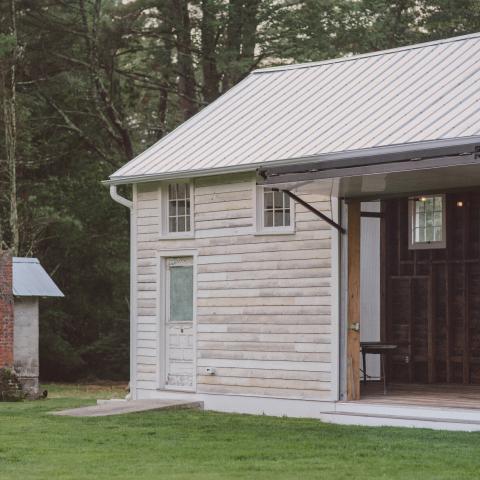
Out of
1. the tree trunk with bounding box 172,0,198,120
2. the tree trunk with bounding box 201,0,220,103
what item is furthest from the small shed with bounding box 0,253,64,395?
the tree trunk with bounding box 201,0,220,103

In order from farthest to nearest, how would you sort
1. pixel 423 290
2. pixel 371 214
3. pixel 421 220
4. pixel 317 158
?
pixel 421 220, pixel 423 290, pixel 371 214, pixel 317 158

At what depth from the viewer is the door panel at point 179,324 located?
1977cm

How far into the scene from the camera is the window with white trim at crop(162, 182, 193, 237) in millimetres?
19984

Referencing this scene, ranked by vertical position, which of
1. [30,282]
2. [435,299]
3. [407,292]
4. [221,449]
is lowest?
[221,449]

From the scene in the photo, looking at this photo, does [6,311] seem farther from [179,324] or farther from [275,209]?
[275,209]

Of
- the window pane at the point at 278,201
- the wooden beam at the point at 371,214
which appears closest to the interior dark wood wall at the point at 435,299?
the wooden beam at the point at 371,214

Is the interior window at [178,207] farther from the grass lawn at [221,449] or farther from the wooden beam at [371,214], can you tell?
the grass lawn at [221,449]

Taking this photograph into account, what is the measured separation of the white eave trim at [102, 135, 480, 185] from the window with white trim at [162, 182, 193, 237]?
16.0 inches

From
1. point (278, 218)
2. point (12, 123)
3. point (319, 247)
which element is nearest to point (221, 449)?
point (319, 247)

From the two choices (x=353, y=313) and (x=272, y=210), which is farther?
(x=272, y=210)

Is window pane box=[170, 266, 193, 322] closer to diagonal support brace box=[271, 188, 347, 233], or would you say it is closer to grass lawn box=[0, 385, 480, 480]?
grass lawn box=[0, 385, 480, 480]

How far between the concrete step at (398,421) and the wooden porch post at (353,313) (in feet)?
1.85

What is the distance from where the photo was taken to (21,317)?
23766 millimetres

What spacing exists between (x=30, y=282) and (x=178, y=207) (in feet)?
16.4
